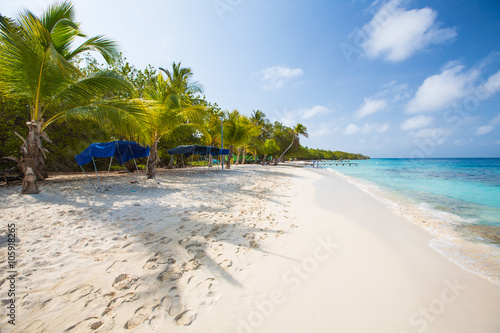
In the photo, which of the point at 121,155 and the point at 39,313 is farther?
the point at 121,155

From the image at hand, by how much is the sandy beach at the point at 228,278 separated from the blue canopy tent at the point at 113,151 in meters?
2.89

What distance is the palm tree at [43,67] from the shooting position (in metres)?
5.72

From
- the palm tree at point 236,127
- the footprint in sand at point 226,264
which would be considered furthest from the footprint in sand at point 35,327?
the palm tree at point 236,127

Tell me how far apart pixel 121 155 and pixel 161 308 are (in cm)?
889

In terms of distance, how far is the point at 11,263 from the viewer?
2500 mm

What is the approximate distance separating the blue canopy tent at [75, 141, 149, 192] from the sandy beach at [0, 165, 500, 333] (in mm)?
2895

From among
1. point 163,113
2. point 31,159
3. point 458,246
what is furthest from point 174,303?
point 163,113

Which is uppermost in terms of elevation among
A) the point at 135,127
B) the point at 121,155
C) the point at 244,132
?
the point at 244,132

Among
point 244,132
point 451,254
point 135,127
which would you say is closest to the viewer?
point 451,254

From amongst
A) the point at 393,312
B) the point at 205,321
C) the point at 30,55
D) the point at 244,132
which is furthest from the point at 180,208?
the point at 244,132

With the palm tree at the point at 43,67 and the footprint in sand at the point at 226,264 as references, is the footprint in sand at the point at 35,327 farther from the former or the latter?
the palm tree at the point at 43,67

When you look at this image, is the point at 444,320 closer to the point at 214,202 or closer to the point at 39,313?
the point at 39,313

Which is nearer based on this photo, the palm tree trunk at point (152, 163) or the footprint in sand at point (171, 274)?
the footprint in sand at point (171, 274)

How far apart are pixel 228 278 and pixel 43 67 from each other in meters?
9.01
